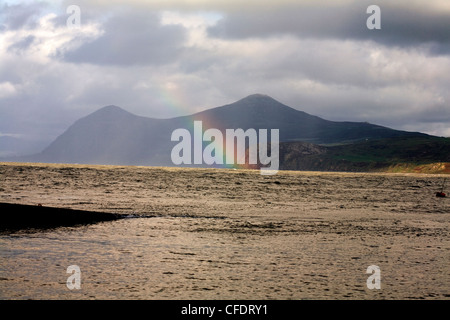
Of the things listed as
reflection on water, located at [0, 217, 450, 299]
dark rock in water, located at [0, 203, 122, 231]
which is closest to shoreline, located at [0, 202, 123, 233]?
dark rock in water, located at [0, 203, 122, 231]

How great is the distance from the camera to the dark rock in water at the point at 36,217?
123 feet

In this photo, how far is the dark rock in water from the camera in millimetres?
37406

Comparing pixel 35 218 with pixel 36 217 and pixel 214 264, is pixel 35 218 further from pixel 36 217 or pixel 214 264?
pixel 214 264

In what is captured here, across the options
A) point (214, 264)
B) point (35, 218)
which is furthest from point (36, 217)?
point (214, 264)

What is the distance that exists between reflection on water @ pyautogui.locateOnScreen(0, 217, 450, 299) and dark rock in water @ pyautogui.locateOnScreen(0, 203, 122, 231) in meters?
2.23

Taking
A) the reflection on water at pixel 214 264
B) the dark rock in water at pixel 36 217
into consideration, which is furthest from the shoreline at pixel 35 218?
the reflection on water at pixel 214 264

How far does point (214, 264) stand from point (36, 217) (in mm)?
18797

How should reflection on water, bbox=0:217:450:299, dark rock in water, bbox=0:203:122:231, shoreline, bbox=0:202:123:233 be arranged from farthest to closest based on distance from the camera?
dark rock in water, bbox=0:203:122:231 < shoreline, bbox=0:202:123:233 < reflection on water, bbox=0:217:450:299

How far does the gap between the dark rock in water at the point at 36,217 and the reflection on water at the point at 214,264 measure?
223cm

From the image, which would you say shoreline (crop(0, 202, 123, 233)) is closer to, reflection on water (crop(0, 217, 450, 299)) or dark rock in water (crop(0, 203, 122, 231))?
dark rock in water (crop(0, 203, 122, 231))

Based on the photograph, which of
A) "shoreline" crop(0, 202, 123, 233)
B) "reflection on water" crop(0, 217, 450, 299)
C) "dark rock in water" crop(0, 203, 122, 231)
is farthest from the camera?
"dark rock in water" crop(0, 203, 122, 231)

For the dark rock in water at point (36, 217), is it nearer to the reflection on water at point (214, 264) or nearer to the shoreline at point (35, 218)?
the shoreline at point (35, 218)

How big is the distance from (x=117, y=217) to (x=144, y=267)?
2152 centimetres
